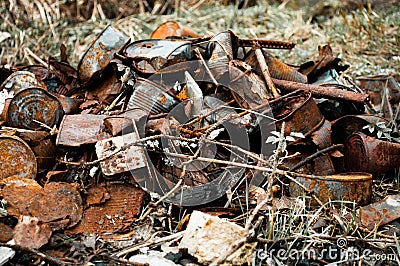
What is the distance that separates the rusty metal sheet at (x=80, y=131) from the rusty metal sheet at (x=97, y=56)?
18.0 inches

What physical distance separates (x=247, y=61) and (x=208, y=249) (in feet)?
4.38

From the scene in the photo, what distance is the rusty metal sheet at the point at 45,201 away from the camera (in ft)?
6.95

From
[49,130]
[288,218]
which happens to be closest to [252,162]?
[288,218]

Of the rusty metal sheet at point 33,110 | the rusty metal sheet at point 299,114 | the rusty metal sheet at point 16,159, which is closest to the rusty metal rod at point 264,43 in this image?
the rusty metal sheet at point 299,114

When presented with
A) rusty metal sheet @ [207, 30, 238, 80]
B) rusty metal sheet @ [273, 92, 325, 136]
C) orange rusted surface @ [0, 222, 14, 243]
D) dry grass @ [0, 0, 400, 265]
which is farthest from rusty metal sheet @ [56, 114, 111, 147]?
dry grass @ [0, 0, 400, 265]

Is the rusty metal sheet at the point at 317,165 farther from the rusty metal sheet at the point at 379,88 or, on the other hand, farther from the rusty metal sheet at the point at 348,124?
the rusty metal sheet at the point at 379,88

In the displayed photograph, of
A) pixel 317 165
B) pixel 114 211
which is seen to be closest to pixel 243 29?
pixel 317 165

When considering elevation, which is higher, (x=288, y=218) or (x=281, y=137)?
(x=281, y=137)

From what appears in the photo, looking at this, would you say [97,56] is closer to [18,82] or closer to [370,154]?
[18,82]

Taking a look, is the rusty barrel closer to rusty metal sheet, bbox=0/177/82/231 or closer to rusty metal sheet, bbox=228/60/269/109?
rusty metal sheet, bbox=228/60/269/109

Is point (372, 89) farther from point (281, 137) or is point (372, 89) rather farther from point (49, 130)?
point (49, 130)

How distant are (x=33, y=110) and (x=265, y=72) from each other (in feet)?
4.23

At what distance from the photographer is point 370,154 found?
256 centimetres

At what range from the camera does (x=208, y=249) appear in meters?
1.91
